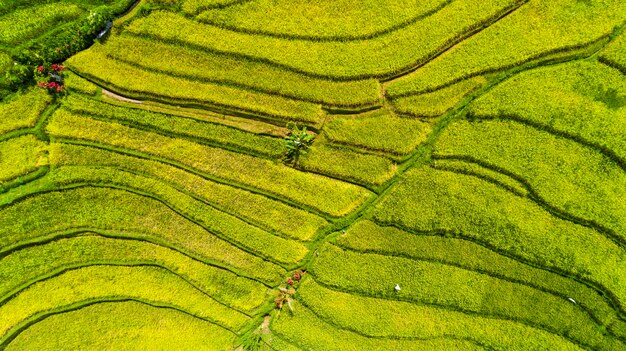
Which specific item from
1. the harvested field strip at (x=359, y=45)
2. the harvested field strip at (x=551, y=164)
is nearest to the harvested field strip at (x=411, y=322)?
the harvested field strip at (x=551, y=164)

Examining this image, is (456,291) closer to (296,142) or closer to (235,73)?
(296,142)

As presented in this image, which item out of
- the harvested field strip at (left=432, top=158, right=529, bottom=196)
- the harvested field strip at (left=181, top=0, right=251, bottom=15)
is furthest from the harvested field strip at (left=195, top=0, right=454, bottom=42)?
the harvested field strip at (left=432, top=158, right=529, bottom=196)

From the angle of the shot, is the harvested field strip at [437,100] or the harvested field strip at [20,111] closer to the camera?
the harvested field strip at [437,100]

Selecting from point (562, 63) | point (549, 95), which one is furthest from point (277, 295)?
point (562, 63)

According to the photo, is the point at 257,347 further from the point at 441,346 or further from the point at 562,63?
the point at 562,63

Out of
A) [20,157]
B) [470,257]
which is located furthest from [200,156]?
[470,257]

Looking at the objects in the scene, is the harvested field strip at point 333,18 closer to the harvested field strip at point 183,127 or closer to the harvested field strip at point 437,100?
the harvested field strip at point 437,100
